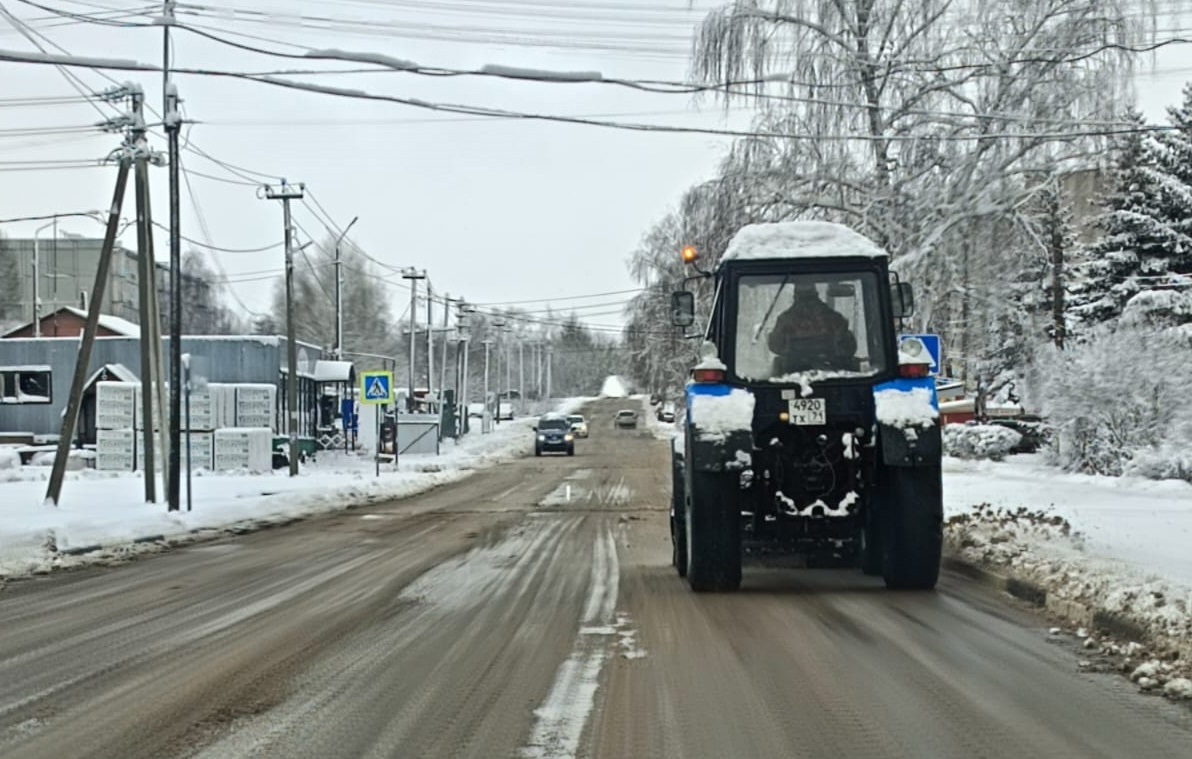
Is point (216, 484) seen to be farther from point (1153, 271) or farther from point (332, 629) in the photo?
point (1153, 271)

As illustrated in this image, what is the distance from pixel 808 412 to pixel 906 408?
80cm

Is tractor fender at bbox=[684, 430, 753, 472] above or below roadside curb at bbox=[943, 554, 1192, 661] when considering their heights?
above

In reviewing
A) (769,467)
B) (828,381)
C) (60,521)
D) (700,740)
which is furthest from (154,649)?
(60,521)

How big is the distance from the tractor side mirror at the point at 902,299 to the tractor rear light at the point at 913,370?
63 centimetres

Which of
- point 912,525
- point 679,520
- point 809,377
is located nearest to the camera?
point 912,525

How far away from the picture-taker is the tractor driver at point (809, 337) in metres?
10.6

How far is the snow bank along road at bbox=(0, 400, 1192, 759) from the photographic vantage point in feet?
18.7

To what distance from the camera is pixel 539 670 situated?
287 inches

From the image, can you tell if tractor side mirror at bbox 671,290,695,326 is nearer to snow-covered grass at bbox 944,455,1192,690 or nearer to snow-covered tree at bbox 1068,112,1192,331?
snow-covered grass at bbox 944,455,1192,690

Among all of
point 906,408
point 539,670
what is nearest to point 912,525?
point 906,408

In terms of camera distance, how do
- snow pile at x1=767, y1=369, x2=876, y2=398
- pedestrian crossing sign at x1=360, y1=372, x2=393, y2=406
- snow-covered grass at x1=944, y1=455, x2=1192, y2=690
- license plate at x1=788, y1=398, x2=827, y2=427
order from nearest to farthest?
snow-covered grass at x1=944, y1=455, x2=1192, y2=690
license plate at x1=788, y1=398, x2=827, y2=427
snow pile at x1=767, y1=369, x2=876, y2=398
pedestrian crossing sign at x1=360, y1=372, x2=393, y2=406

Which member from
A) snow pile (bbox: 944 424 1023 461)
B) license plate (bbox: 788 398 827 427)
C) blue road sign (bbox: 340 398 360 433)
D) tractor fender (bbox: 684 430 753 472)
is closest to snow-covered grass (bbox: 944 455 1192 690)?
license plate (bbox: 788 398 827 427)

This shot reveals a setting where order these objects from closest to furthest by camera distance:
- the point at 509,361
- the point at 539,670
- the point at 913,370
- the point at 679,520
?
the point at 539,670, the point at 913,370, the point at 679,520, the point at 509,361

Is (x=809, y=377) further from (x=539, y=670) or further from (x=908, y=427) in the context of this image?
(x=539, y=670)
